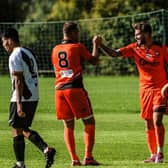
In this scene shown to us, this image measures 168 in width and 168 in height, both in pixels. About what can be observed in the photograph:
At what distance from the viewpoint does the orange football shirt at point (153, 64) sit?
11.0m

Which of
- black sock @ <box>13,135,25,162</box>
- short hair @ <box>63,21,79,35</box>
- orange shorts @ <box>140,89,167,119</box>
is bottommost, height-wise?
black sock @ <box>13,135,25,162</box>

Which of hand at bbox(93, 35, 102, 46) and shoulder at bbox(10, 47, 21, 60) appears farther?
hand at bbox(93, 35, 102, 46)

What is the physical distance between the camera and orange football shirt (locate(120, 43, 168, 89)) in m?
11.0

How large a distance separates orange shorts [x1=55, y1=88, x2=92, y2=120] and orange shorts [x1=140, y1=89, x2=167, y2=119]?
0.93 meters

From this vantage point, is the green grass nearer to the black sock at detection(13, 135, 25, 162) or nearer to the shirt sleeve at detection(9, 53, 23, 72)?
the black sock at detection(13, 135, 25, 162)

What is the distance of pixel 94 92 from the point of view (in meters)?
27.8

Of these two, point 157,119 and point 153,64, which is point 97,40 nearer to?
point 153,64

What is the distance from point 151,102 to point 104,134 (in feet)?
11.6

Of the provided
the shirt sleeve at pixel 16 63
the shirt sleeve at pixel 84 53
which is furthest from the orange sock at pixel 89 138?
the shirt sleeve at pixel 16 63

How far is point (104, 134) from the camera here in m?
14.5

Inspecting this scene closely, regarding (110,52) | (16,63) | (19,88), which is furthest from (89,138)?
(16,63)

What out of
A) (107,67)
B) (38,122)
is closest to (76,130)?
(38,122)

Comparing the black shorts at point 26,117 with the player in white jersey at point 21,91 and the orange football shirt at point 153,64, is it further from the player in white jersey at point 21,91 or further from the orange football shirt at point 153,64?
the orange football shirt at point 153,64

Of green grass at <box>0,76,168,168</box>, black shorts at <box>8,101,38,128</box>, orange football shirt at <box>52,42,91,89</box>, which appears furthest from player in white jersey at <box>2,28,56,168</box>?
orange football shirt at <box>52,42,91,89</box>
